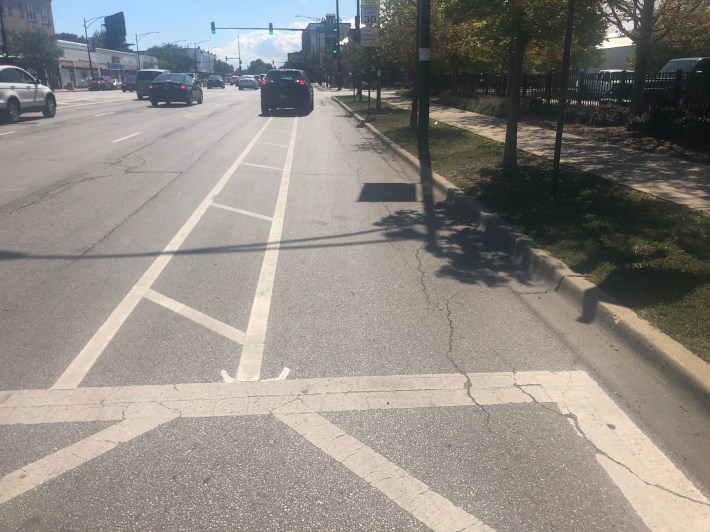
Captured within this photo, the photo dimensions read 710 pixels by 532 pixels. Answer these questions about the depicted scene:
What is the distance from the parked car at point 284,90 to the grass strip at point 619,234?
57.0 feet

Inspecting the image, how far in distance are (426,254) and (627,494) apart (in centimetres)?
456

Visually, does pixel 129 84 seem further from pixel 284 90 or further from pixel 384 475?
pixel 384 475

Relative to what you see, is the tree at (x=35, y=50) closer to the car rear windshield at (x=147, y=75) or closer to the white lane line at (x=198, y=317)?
the car rear windshield at (x=147, y=75)

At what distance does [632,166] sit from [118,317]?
9500 mm

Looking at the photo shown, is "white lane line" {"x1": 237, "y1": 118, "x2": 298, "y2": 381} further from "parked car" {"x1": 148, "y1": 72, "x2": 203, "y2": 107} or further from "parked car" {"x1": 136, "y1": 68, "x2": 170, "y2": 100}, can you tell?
"parked car" {"x1": 136, "y1": 68, "x2": 170, "y2": 100}

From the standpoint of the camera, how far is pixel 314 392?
4.38 meters

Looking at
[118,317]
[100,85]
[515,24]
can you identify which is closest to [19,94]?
[515,24]

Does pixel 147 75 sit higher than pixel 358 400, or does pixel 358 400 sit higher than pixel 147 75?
pixel 147 75

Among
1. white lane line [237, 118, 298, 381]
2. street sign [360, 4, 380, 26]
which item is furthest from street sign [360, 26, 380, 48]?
white lane line [237, 118, 298, 381]

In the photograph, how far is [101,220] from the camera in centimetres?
907

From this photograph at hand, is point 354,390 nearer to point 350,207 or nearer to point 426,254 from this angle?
point 426,254

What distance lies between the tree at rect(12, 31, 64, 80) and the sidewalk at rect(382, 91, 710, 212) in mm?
54406

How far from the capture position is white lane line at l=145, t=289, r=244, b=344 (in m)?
5.31

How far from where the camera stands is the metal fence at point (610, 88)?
1493 centimetres
